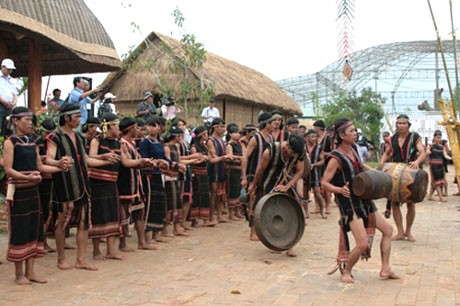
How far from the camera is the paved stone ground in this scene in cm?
532

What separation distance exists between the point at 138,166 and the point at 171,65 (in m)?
11.0

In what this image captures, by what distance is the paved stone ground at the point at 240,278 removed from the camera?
532 centimetres

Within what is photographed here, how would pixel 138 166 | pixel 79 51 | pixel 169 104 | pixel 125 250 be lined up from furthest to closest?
pixel 169 104 < pixel 79 51 < pixel 125 250 < pixel 138 166

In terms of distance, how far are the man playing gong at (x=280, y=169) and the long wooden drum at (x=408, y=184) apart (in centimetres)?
126

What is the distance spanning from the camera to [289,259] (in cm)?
720

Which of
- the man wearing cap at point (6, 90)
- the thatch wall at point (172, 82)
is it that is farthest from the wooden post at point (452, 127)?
the thatch wall at point (172, 82)

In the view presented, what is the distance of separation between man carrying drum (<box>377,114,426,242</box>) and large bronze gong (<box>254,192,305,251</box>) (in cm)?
169

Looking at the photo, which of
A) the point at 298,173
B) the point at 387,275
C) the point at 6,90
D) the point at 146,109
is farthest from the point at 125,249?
the point at 146,109

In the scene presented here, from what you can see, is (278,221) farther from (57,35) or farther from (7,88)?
(57,35)

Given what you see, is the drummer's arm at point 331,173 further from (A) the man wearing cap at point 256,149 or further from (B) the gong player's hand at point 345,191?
(A) the man wearing cap at point 256,149

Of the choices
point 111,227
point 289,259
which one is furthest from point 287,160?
point 111,227

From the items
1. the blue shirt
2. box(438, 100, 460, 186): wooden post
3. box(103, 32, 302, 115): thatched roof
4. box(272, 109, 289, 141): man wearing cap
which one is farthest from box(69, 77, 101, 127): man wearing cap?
box(438, 100, 460, 186): wooden post

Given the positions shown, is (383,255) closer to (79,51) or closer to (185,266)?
(185,266)

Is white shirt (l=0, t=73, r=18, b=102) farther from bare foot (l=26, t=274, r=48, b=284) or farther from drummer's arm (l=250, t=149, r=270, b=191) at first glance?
drummer's arm (l=250, t=149, r=270, b=191)
